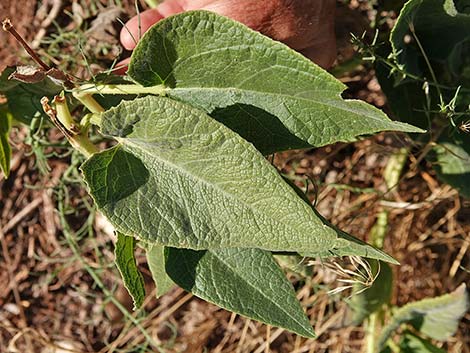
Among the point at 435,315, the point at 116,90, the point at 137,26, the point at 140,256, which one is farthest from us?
the point at 140,256

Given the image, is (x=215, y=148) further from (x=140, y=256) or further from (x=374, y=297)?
(x=140, y=256)

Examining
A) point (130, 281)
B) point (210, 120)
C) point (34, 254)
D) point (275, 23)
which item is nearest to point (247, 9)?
point (275, 23)

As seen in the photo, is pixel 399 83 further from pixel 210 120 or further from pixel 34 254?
pixel 34 254

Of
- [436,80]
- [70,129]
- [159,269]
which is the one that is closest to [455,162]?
[436,80]

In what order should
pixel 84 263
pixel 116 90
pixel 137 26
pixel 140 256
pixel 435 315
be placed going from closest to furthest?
pixel 116 90 → pixel 137 26 → pixel 435 315 → pixel 84 263 → pixel 140 256

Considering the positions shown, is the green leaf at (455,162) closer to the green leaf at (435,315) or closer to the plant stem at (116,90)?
the green leaf at (435,315)

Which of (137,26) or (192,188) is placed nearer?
(192,188)

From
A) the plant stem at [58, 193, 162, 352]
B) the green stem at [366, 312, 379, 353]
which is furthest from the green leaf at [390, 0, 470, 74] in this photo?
the plant stem at [58, 193, 162, 352]
